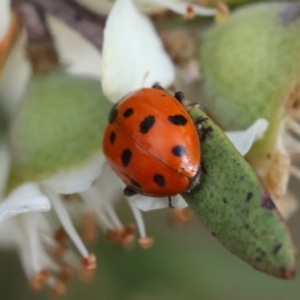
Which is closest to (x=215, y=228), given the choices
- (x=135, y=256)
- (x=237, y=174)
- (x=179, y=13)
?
(x=237, y=174)

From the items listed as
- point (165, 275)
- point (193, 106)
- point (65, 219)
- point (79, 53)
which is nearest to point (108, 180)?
point (65, 219)

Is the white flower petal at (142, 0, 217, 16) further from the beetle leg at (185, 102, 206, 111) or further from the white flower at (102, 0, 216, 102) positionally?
the beetle leg at (185, 102, 206, 111)

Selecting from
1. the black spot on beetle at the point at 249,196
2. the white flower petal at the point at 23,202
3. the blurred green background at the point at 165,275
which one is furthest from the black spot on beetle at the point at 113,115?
the blurred green background at the point at 165,275

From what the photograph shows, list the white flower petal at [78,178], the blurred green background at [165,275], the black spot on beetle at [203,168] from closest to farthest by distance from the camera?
1. the black spot on beetle at [203,168]
2. the white flower petal at [78,178]
3. the blurred green background at [165,275]

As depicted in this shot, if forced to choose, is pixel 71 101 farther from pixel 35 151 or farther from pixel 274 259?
pixel 274 259

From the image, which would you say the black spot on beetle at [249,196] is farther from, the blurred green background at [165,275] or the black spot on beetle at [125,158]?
the blurred green background at [165,275]

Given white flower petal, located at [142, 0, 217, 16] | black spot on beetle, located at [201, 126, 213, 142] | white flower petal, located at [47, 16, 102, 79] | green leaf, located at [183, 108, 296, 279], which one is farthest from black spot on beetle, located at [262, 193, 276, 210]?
white flower petal, located at [47, 16, 102, 79]

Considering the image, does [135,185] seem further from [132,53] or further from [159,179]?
[132,53]
